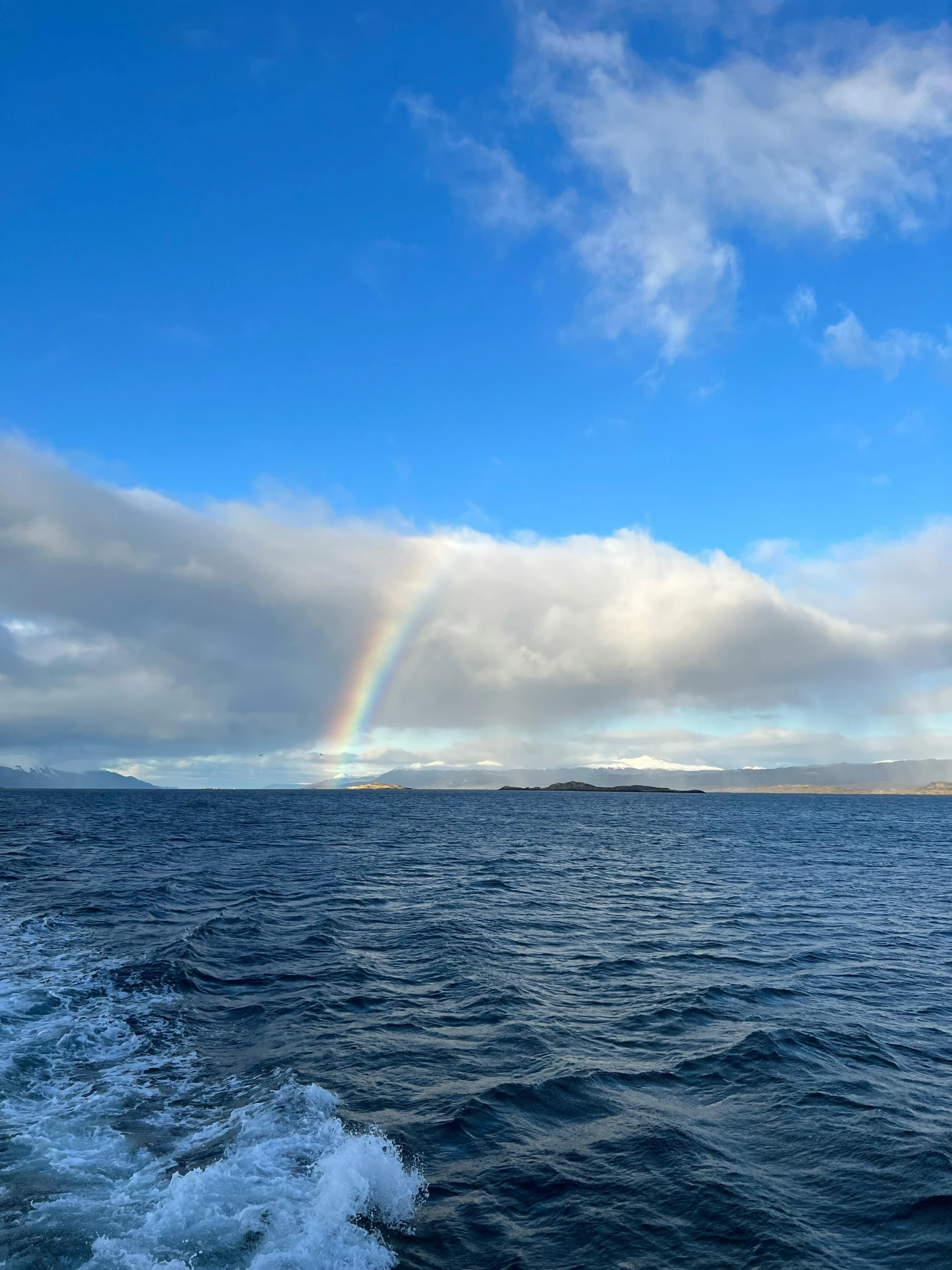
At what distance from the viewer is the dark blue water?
1141cm

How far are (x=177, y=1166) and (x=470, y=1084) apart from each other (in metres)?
6.48

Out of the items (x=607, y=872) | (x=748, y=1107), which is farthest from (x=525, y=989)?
(x=607, y=872)

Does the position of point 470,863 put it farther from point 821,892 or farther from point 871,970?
point 871,970

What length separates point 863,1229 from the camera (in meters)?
11.8

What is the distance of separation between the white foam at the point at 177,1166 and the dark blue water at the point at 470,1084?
0.06 metres

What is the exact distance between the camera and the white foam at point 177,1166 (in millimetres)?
10781

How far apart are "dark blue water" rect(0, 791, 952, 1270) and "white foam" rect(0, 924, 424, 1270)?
0.06 metres

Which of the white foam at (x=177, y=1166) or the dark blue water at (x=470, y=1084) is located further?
the dark blue water at (x=470, y=1084)

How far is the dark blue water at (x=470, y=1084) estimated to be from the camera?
1141 cm

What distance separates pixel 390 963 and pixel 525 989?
598 cm

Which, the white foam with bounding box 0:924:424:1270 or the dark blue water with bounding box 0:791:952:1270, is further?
the dark blue water with bounding box 0:791:952:1270

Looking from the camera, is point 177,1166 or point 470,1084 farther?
point 470,1084

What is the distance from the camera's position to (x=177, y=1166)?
13.1 metres

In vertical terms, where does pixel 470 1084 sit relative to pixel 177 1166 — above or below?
below
